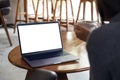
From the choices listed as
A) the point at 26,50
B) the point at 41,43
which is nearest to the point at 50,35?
the point at 41,43

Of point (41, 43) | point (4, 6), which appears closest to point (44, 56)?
point (41, 43)

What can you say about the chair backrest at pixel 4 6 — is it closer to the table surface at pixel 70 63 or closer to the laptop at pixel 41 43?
the table surface at pixel 70 63

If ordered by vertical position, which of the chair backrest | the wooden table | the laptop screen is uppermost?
the chair backrest

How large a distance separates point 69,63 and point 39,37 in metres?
0.27

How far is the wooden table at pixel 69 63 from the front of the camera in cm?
132

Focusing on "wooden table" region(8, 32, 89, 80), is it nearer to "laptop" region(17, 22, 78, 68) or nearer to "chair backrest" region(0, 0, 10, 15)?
"laptop" region(17, 22, 78, 68)

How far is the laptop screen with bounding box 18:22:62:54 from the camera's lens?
150cm

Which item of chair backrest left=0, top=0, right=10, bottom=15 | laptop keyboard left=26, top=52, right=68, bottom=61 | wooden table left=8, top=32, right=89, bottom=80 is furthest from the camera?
chair backrest left=0, top=0, right=10, bottom=15

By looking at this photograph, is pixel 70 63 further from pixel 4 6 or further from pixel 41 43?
pixel 4 6

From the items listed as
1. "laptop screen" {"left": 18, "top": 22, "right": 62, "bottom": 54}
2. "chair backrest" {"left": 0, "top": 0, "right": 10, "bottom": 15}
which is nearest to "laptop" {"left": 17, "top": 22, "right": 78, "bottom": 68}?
"laptop screen" {"left": 18, "top": 22, "right": 62, "bottom": 54}

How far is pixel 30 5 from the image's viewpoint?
5.39 m

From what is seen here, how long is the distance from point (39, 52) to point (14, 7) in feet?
12.5

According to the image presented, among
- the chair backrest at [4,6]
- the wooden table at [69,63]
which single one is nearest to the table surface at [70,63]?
the wooden table at [69,63]

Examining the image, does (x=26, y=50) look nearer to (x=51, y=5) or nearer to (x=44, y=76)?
(x=44, y=76)
